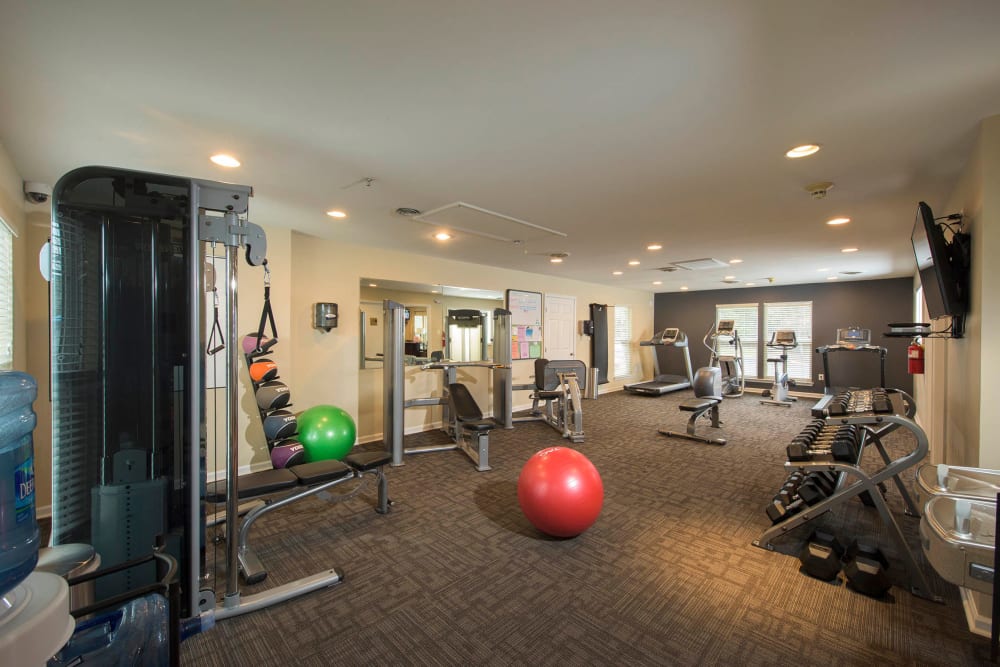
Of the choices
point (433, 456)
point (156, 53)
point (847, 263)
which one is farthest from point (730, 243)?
point (156, 53)

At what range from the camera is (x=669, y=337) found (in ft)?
29.9

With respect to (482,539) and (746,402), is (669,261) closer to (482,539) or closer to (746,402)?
(746,402)

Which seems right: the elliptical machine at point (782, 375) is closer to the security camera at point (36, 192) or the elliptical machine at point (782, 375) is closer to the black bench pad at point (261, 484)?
the black bench pad at point (261, 484)

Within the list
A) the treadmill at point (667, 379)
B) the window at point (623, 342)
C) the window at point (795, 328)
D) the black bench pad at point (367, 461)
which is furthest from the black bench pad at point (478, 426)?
the window at point (795, 328)

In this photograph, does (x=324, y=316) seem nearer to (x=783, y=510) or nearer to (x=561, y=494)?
(x=561, y=494)

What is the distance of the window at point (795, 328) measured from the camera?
847cm

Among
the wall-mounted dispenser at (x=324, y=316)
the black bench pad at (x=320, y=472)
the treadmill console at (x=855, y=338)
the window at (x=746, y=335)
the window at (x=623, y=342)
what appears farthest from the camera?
the window at (x=623, y=342)

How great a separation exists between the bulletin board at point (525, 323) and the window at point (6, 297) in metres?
5.17

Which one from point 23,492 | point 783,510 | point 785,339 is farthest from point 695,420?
point 23,492

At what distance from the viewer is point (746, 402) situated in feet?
25.6

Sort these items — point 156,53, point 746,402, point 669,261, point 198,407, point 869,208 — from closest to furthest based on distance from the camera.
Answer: point 156,53 → point 198,407 → point 869,208 → point 669,261 → point 746,402

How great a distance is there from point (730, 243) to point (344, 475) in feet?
14.9

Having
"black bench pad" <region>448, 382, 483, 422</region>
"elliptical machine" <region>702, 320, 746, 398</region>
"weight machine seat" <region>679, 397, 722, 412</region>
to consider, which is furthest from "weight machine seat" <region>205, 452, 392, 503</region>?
"elliptical machine" <region>702, 320, 746, 398</region>

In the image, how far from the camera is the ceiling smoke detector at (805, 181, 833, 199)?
107 inches
